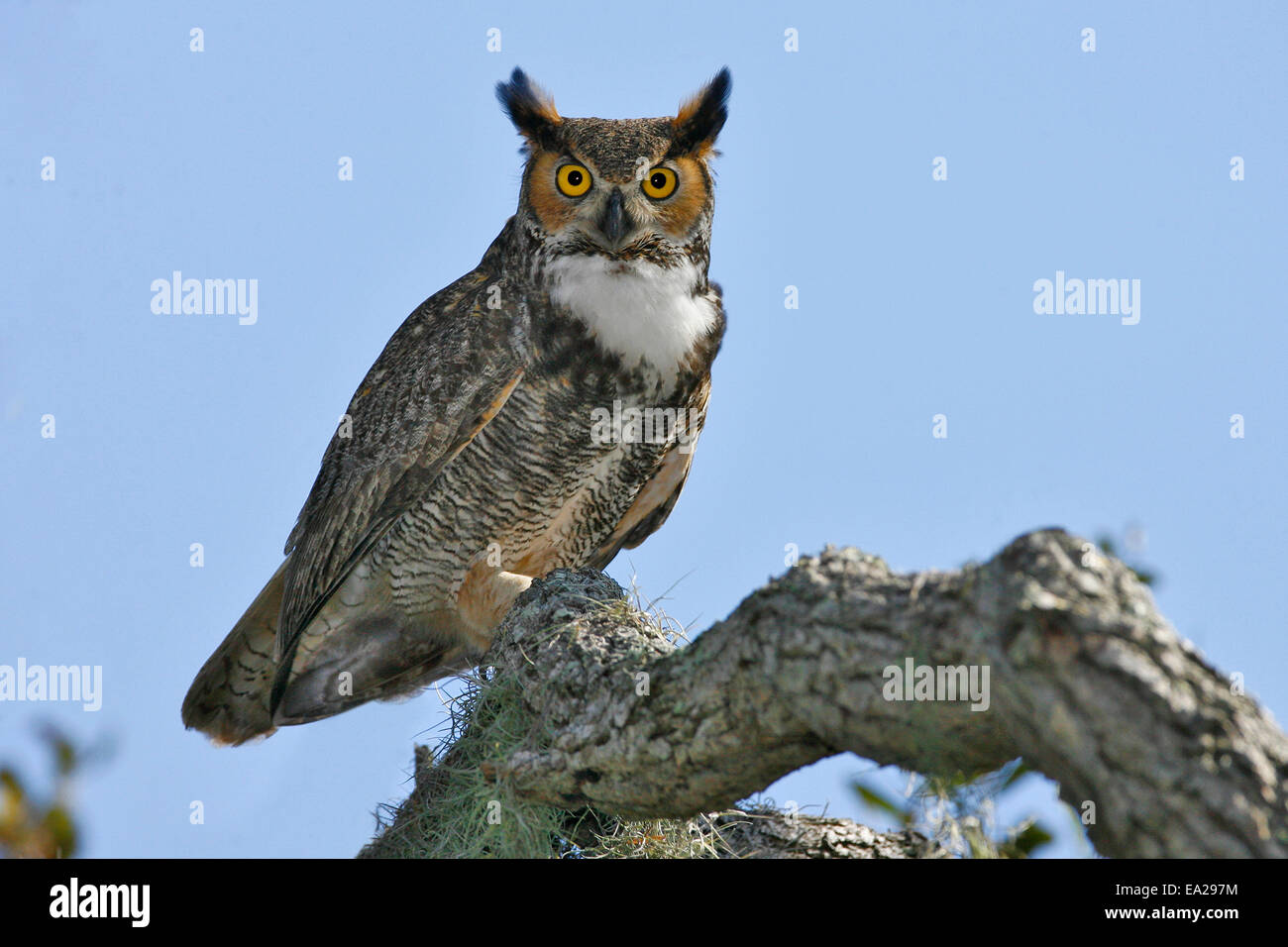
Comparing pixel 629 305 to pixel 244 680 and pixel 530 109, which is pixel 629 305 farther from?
pixel 244 680

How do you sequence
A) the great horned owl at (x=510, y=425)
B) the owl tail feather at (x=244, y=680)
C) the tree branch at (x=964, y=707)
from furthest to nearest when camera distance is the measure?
the owl tail feather at (x=244, y=680), the great horned owl at (x=510, y=425), the tree branch at (x=964, y=707)

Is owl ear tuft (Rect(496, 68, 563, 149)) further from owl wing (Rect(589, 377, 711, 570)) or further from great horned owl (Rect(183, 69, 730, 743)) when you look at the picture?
owl wing (Rect(589, 377, 711, 570))

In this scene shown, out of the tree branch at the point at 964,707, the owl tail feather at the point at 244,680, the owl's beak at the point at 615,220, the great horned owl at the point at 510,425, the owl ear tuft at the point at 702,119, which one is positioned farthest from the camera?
the owl tail feather at the point at 244,680

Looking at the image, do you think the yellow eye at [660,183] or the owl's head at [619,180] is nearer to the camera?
the owl's head at [619,180]

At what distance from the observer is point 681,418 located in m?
5.52

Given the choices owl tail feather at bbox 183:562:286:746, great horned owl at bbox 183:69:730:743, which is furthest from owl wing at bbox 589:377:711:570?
owl tail feather at bbox 183:562:286:746

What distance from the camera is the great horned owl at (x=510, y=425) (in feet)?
17.2

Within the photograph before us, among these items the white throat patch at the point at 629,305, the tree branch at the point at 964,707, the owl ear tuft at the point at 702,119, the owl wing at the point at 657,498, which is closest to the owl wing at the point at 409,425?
the white throat patch at the point at 629,305

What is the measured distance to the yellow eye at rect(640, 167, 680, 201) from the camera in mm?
5293

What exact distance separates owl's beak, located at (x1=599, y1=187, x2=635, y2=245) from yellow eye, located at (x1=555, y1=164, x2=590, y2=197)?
18 cm

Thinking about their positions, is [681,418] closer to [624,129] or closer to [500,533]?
[500,533]

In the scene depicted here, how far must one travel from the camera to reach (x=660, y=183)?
5.34m

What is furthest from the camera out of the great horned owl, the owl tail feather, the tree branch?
the owl tail feather

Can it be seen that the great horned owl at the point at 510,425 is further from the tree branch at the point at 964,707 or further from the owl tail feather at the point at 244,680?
the tree branch at the point at 964,707
